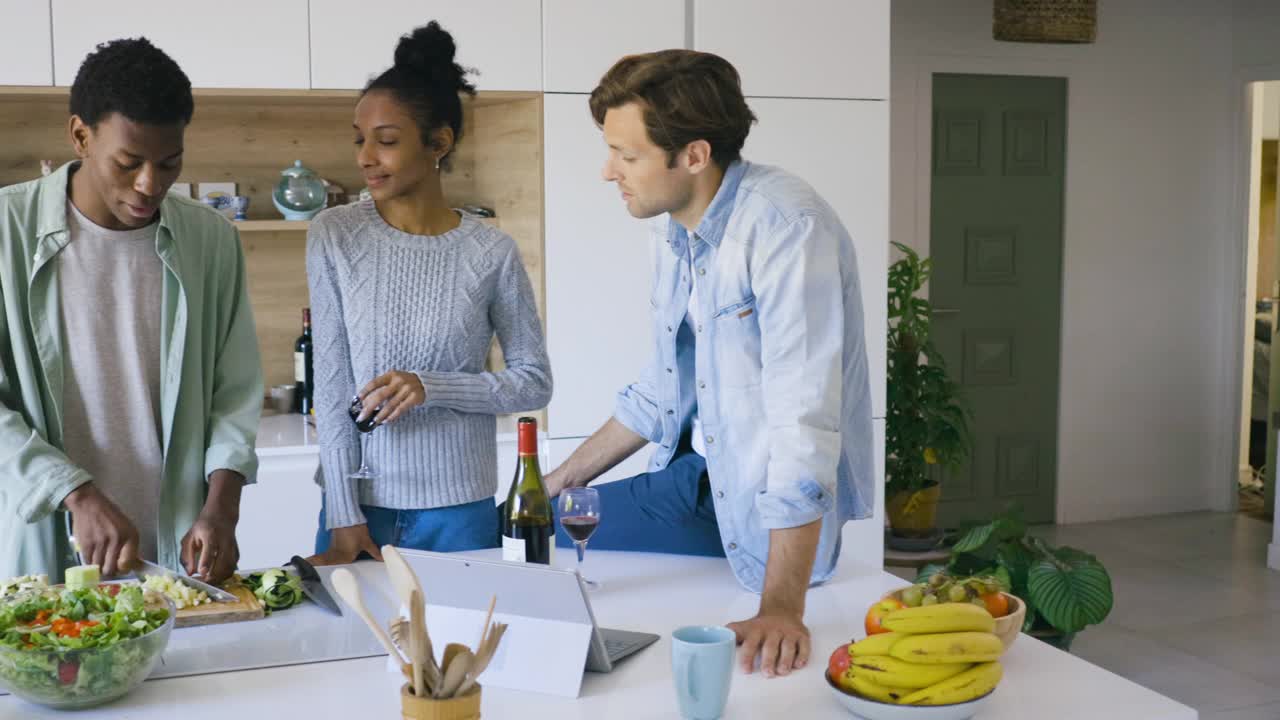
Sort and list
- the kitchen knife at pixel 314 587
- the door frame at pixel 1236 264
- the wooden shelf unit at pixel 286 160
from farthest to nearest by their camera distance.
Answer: the door frame at pixel 1236 264 < the wooden shelf unit at pixel 286 160 < the kitchen knife at pixel 314 587

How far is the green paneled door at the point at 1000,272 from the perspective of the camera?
19.2 feet

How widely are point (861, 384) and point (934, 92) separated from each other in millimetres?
4100

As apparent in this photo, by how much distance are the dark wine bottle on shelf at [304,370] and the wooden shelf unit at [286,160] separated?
0.18 m

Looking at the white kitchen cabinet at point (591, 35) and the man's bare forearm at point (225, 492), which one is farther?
the white kitchen cabinet at point (591, 35)

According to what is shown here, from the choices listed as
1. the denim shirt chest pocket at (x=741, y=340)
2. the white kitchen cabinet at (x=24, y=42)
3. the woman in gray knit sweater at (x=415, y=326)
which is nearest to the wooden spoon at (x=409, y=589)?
the denim shirt chest pocket at (x=741, y=340)

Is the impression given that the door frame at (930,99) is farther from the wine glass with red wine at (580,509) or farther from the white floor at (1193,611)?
the wine glass with red wine at (580,509)

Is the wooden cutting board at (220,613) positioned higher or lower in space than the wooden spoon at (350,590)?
lower

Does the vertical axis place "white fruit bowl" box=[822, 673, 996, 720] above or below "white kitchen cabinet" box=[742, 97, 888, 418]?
below

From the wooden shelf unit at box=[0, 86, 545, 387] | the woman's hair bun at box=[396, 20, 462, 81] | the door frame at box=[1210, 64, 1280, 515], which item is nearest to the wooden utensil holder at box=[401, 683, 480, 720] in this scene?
the woman's hair bun at box=[396, 20, 462, 81]

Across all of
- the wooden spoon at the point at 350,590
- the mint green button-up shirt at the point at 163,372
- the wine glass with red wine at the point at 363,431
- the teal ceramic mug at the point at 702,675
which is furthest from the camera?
the wine glass with red wine at the point at 363,431

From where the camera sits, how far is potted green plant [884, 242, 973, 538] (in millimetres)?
4926

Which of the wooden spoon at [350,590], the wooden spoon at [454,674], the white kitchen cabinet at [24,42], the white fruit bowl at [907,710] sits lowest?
the white fruit bowl at [907,710]

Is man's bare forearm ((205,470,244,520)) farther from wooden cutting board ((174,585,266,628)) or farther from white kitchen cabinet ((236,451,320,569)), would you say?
white kitchen cabinet ((236,451,320,569))

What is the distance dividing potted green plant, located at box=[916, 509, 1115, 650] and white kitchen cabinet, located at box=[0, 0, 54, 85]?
2.70m
